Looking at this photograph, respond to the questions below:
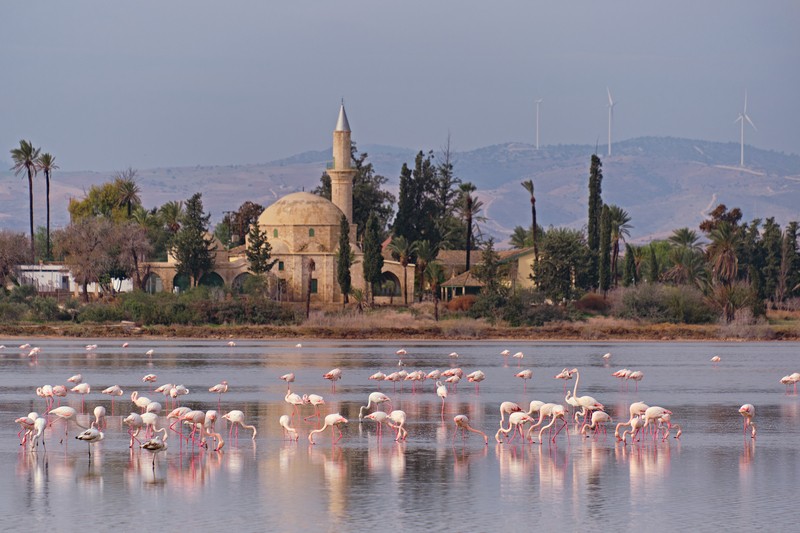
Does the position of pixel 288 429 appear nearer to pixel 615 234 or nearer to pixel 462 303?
pixel 462 303

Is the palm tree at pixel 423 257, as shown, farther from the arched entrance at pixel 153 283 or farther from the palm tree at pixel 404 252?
the arched entrance at pixel 153 283

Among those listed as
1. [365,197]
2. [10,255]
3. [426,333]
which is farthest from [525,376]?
[365,197]

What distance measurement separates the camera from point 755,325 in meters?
70.4

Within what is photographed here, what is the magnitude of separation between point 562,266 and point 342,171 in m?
24.6

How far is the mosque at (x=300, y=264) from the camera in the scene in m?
91.1

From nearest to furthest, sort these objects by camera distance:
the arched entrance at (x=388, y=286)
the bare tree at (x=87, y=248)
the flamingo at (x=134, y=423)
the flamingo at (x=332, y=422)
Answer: the flamingo at (x=134, y=423)
the flamingo at (x=332, y=422)
the bare tree at (x=87, y=248)
the arched entrance at (x=388, y=286)

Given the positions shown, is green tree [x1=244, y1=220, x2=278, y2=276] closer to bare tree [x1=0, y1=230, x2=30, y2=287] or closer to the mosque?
the mosque

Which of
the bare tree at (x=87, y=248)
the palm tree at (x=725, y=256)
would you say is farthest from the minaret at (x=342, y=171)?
the palm tree at (x=725, y=256)

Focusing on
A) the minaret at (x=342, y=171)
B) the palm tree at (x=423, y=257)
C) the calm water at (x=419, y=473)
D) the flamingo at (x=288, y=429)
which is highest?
the minaret at (x=342, y=171)

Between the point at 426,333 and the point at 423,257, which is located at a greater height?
the point at 423,257

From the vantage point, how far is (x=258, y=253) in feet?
293

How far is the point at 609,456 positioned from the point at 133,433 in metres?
8.34

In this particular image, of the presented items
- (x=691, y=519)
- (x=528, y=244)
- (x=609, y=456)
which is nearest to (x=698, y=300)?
(x=528, y=244)

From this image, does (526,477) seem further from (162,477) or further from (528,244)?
(528,244)
